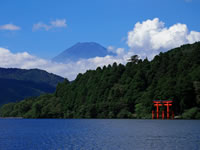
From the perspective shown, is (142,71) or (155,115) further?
(142,71)

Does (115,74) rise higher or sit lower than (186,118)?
higher

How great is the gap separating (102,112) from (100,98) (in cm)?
1438

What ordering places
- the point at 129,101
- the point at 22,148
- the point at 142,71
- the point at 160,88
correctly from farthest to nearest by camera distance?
the point at 142,71, the point at 129,101, the point at 160,88, the point at 22,148

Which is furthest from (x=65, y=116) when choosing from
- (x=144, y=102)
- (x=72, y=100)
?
(x=144, y=102)

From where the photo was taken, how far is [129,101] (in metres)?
154

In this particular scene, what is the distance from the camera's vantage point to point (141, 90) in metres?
161

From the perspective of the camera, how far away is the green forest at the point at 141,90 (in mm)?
127375

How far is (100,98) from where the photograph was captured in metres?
177

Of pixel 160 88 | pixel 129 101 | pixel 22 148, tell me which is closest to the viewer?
pixel 22 148

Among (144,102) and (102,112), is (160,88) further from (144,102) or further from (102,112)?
(102,112)

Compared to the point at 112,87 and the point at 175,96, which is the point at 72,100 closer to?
the point at 112,87

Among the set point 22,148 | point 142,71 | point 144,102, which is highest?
point 142,71

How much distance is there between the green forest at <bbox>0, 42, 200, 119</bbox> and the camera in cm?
12738

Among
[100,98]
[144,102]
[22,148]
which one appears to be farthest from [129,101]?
[22,148]
